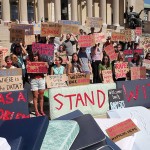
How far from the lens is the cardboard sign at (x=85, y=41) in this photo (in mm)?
9976

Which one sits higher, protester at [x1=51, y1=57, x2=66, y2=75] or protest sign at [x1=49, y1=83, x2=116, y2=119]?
protester at [x1=51, y1=57, x2=66, y2=75]

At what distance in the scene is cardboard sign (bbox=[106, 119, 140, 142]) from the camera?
3779mm

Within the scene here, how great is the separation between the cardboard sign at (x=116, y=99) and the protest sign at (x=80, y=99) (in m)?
0.10

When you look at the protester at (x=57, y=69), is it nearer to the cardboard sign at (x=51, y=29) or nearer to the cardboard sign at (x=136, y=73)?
the cardboard sign at (x=51, y=29)

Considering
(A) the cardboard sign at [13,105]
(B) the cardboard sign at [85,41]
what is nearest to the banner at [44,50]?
(B) the cardboard sign at [85,41]

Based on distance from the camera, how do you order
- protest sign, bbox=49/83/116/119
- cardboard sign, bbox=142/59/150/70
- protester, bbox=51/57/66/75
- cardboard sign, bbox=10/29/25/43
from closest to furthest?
protest sign, bbox=49/83/116/119, protester, bbox=51/57/66/75, cardboard sign, bbox=10/29/25/43, cardboard sign, bbox=142/59/150/70

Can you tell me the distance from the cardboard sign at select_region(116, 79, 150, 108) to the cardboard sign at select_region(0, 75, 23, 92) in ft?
8.05

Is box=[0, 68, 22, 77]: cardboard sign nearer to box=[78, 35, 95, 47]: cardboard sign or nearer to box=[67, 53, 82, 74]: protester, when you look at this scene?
box=[67, 53, 82, 74]: protester

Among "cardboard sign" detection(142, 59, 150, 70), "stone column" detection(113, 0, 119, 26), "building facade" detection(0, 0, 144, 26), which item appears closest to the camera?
"cardboard sign" detection(142, 59, 150, 70)

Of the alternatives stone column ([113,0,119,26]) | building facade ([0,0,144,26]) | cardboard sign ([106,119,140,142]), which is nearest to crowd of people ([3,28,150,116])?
cardboard sign ([106,119,140,142])

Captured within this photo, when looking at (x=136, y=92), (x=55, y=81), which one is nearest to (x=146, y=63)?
(x=136, y=92)

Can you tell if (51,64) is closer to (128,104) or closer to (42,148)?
(128,104)

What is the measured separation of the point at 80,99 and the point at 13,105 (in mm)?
1589

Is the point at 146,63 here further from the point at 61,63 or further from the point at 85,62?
the point at 61,63
